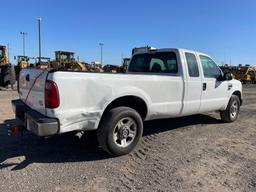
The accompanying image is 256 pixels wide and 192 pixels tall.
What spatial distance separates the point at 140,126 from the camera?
202 inches

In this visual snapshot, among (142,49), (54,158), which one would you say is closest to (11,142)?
(54,158)

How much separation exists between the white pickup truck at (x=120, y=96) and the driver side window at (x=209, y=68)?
18mm

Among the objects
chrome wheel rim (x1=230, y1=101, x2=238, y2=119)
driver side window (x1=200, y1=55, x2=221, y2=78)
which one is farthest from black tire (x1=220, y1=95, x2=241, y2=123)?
driver side window (x1=200, y1=55, x2=221, y2=78)

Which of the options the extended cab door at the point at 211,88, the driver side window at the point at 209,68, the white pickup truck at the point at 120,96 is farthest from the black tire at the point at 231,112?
the driver side window at the point at 209,68

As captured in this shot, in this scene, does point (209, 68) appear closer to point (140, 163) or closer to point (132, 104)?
point (132, 104)

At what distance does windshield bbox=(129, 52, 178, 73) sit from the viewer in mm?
6254

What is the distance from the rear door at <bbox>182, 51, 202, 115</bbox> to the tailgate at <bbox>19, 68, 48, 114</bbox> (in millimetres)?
3011

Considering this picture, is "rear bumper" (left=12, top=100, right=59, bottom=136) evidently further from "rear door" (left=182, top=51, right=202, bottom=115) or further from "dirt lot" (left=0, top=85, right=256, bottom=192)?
"rear door" (left=182, top=51, right=202, bottom=115)

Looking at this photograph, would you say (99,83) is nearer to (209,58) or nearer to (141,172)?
(141,172)

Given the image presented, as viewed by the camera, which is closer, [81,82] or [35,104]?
[81,82]

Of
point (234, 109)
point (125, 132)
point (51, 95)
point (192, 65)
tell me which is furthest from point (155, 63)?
point (51, 95)

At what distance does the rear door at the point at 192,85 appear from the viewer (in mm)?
6081

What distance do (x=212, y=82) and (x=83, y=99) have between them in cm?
373

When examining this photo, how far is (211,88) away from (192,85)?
0.89 m
